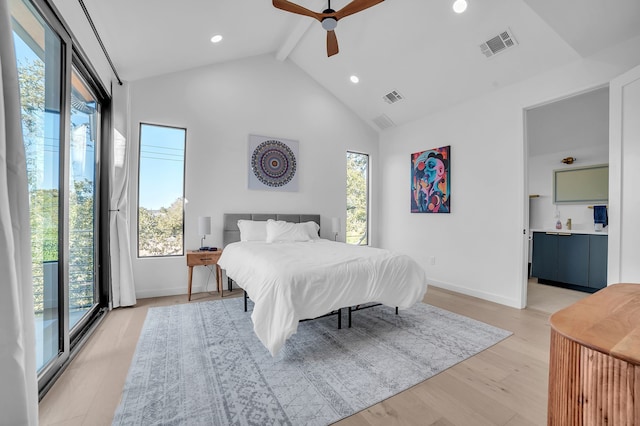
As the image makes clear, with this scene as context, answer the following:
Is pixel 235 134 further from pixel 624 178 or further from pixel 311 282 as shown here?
pixel 624 178

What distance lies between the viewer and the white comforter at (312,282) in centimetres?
217

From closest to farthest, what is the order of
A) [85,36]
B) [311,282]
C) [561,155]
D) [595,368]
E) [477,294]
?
[595,368] → [311,282] → [85,36] → [477,294] → [561,155]

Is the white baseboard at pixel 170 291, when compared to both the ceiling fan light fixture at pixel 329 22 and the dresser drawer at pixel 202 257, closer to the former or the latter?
the dresser drawer at pixel 202 257

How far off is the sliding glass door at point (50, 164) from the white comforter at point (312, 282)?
138cm

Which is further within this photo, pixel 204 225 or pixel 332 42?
pixel 204 225

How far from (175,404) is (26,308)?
0.96 meters

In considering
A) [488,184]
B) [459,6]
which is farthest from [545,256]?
[459,6]

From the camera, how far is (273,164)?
15.4 ft

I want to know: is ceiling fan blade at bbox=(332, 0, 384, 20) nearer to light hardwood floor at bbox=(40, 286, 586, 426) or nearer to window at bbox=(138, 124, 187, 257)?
window at bbox=(138, 124, 187, 257)

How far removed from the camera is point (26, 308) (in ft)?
4.04

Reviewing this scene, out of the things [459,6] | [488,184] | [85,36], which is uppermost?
[459,6]

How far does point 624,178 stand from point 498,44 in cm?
188

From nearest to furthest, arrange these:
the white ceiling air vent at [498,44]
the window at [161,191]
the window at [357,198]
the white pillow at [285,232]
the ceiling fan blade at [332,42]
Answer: the ceiling fan blade at [332,42] → the white ceiling air vent at [498,44] → the window at [161,191] → the white pillow at [285,232] → the window at [357,198]

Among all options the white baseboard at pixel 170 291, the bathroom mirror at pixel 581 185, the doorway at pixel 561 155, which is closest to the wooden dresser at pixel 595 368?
the doorway at pixel 561 155
